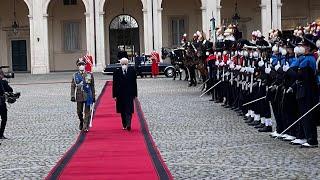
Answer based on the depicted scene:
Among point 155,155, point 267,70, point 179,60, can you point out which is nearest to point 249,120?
point 267,70

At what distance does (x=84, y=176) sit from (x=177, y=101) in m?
15.5

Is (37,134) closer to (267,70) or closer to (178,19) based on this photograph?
(267,70)

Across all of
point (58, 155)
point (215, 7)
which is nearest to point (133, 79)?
point (58, 155)

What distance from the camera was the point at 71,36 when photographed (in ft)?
185

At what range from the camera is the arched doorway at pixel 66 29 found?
185 ft

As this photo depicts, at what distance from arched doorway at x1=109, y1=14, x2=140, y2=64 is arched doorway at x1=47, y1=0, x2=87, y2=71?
203 centimetres

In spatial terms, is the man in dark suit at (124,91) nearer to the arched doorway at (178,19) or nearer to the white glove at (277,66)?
the white glove at (277,66)

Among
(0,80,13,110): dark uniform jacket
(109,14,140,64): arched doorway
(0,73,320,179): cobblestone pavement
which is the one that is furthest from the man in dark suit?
(109,14,140,64): arched doorway

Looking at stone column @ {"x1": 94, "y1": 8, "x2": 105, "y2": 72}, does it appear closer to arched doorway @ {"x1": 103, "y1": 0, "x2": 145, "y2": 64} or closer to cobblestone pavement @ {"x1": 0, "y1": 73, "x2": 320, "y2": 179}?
arched doorway @ {"x1": 103, "y1": 0, "x2": 145, "y2": 64}

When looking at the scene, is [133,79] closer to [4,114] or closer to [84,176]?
[4,114]

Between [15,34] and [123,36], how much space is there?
780 centimetres

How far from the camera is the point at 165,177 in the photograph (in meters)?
11.6

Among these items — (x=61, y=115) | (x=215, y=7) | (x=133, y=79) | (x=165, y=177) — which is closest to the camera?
(x=165, y=177)

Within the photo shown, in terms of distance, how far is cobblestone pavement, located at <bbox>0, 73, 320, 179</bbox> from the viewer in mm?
12210
